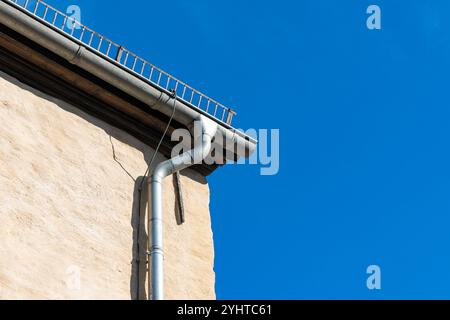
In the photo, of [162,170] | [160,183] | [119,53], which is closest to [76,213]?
[160,183]

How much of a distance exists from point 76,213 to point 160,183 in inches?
72.8

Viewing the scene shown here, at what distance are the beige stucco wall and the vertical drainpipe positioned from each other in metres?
0.29

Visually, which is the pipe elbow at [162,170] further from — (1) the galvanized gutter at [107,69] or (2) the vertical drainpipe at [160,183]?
(1) the galvanized gutter at [107,69]

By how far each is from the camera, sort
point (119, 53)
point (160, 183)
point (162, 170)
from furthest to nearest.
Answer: point (119, 53) < point (162, 170) < point (160, 183)

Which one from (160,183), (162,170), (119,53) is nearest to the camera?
(160,183)

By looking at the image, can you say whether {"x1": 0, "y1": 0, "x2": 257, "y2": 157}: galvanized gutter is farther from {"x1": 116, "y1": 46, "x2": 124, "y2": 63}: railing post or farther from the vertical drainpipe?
the vertical drainpipe

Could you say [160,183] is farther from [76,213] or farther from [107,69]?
[107,69]

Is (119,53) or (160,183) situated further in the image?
(119,53)

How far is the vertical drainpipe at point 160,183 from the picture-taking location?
1551cm

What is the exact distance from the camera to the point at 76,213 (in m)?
15.5

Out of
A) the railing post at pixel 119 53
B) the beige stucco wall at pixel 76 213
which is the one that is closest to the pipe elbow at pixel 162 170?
the beige stucco wall at pixel 76 213

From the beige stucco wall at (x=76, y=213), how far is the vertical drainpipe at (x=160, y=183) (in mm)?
292
